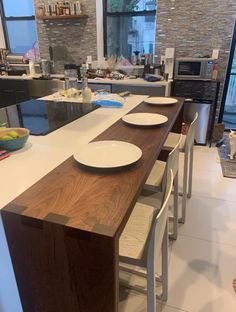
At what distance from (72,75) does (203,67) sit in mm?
1961

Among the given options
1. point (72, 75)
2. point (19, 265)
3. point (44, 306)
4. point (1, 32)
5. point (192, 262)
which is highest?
point (1, 32)

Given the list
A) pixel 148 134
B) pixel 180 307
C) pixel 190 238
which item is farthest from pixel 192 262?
pixel 148 134

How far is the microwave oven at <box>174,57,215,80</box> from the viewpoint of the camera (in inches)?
137

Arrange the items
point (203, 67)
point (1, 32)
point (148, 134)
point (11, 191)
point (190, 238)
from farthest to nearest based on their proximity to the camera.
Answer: point (1, 32) → point (203, 67) → point (190, 238) → point (148, 134) → point (11, 191)

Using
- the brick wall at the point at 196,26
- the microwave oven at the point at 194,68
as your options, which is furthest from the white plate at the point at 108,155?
the brick wall at the point at 196,26

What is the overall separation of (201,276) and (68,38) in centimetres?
418

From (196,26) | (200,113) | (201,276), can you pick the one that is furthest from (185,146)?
(196,26)

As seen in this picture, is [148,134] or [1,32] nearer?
[148,134]

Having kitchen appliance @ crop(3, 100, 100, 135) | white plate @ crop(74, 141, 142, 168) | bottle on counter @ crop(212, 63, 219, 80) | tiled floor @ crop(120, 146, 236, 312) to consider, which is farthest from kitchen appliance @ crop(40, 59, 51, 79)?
white plate @ crop(74, 141, 142, 168)

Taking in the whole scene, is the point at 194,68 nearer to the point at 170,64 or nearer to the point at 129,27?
the point at 170,64

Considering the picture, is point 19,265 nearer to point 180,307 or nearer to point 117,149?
point 117,149

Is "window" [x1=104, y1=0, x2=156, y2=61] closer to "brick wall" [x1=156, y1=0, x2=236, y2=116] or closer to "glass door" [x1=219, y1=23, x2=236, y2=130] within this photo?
"brick wall" [x1=156, y1=0, x2=236, y2=116]

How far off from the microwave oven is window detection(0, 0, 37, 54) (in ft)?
9.34

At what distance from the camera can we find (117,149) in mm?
1160
